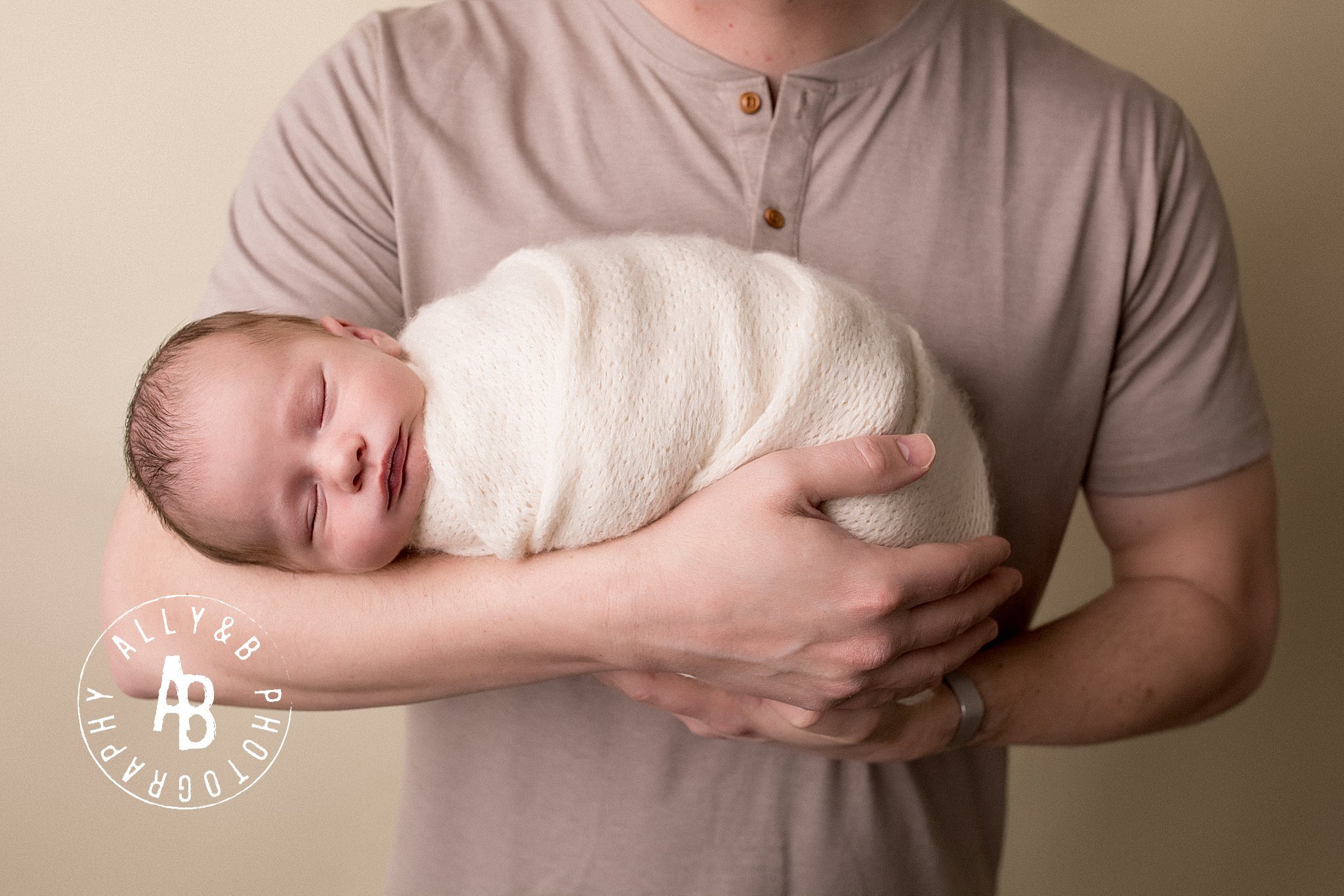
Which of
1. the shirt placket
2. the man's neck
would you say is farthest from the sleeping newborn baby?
the man's neck

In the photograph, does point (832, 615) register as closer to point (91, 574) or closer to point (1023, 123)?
point (1023, 123)

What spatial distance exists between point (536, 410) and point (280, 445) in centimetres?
23

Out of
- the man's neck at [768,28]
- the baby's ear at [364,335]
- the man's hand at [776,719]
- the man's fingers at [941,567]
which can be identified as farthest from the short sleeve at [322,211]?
the man's fingers at [941,567]

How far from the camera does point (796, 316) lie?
862 mm

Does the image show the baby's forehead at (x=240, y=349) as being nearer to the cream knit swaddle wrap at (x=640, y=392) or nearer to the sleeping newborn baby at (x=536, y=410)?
the sleeping newborn baby at (x=536, y=410)

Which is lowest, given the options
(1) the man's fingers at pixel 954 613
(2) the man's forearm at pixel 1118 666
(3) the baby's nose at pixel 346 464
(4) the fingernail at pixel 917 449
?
(2) the man's forearm at pixel 1118 666

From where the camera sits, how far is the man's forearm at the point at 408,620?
0.85 m

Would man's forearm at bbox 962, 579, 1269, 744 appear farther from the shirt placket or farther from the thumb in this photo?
the shirt placket

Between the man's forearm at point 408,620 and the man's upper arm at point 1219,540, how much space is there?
65 centimetres

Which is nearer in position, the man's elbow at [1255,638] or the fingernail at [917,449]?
the fingernail at [917,449]

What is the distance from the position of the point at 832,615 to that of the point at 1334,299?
4.10 ft

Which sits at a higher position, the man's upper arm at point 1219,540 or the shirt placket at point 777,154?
the shirt placket at point 777,154

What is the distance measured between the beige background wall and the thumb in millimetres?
1169

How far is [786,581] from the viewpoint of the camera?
808 mm
